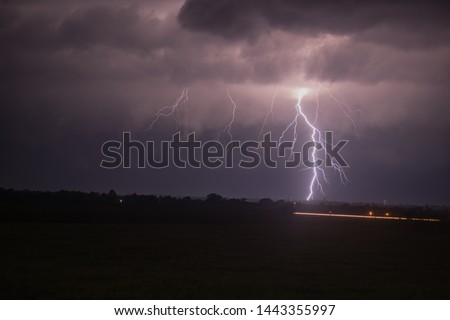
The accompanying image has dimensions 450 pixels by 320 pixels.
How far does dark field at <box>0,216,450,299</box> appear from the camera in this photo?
13367 mm

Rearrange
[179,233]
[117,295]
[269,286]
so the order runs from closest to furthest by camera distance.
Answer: [117,295] → [269,286] → [179,233]

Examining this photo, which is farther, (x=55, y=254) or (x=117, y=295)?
(x=55, y=254)

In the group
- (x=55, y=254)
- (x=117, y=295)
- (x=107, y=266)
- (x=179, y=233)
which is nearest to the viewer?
(x=117, y=295)

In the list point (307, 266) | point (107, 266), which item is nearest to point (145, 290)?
point (107, 266)

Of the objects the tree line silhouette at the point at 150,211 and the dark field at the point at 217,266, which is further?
the tree line silhouette at the point at 150,211

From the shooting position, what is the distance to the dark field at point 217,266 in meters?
13.4

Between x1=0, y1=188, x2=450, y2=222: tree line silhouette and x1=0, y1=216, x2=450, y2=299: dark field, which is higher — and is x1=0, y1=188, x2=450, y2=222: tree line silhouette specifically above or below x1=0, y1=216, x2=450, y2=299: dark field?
above

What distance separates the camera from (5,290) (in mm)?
13055

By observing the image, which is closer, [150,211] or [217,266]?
[217,266]

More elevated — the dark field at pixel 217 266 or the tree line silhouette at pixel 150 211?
the tree line silhouette at pixel 150 211

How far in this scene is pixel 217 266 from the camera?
17516 mm
